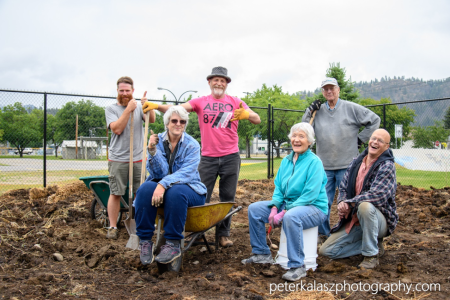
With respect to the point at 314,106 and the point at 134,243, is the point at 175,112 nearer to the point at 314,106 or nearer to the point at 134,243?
the point at 134,243

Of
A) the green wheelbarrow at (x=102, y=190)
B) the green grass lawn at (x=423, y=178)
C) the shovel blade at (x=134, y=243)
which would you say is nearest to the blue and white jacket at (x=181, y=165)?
the shovel blade at (x=134, y=243)

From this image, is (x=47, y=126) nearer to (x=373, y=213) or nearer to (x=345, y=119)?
(x=345, y=119)

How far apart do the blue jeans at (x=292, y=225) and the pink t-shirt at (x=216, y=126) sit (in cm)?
89

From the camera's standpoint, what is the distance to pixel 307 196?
2.79 meters

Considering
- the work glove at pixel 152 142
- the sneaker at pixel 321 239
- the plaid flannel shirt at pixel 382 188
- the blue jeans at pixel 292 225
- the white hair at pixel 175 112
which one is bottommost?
the sneaker at pixel 321 239

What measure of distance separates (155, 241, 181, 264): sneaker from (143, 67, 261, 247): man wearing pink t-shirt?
0.98 m

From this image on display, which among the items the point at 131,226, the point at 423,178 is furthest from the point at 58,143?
the point at 423,178

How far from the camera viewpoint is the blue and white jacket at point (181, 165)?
9.31 feet

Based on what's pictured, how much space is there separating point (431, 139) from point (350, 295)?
38.9ft

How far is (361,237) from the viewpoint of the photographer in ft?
10.4

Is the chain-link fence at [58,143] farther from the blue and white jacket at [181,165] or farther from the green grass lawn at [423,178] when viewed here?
the blue and white jacket at [181,165]

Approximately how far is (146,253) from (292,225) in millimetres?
1204

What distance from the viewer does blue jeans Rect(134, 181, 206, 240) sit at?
8.68 feet

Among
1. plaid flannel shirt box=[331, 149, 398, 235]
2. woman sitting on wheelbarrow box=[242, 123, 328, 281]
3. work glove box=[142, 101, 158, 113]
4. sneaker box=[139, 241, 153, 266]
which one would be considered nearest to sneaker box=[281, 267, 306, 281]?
woman sitting on wheelbarrow box=[242, 123, 328, 281]
